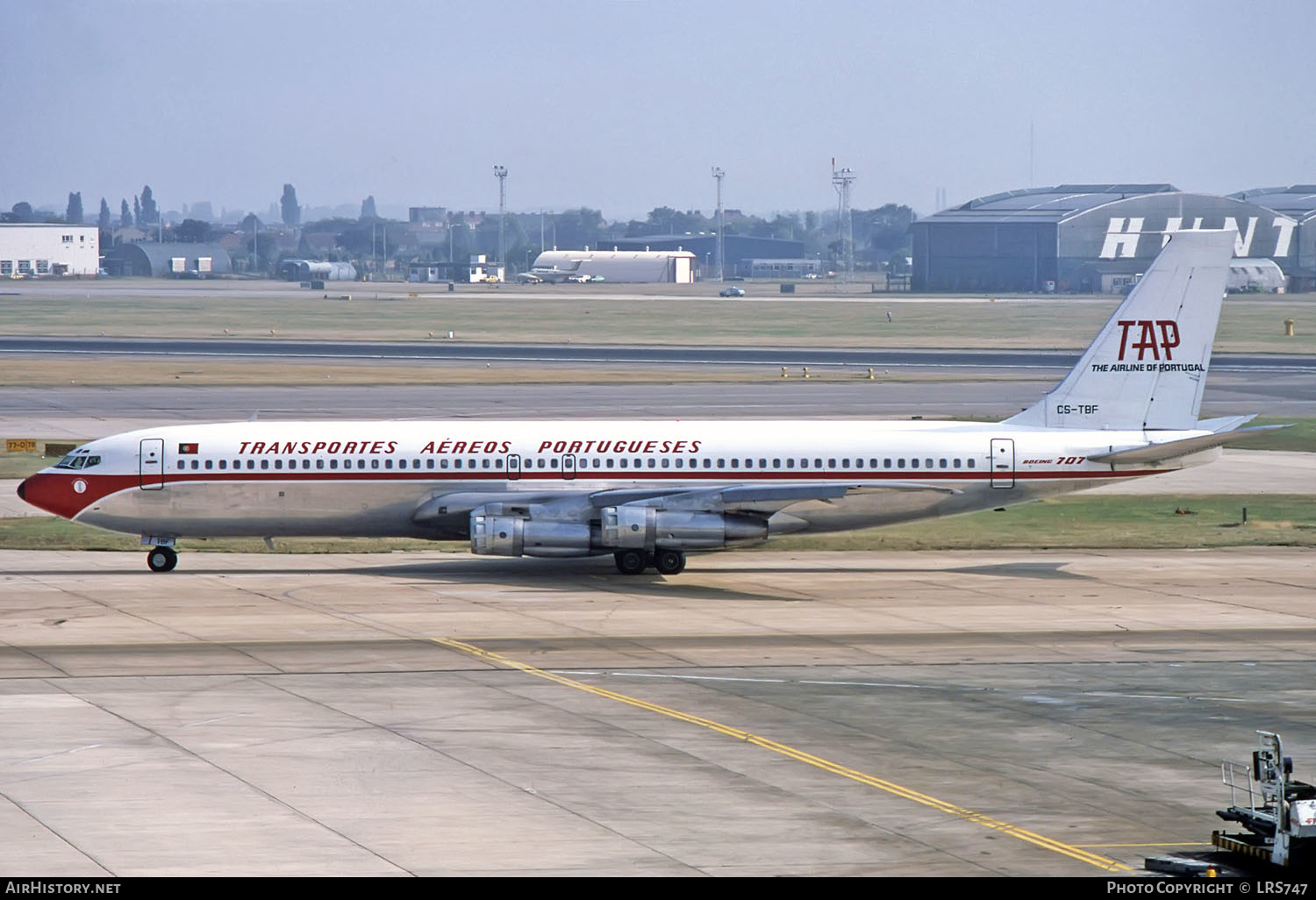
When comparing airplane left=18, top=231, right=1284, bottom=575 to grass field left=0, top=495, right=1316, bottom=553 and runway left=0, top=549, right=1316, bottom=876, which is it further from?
grass field left=0, top=495, right=1316, bottom=553

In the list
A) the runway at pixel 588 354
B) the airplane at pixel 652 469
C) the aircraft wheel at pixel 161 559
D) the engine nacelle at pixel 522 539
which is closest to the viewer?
the engine nacelle at pixel 522 539

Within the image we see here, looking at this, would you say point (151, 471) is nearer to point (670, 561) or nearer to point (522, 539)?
point (522, 539)

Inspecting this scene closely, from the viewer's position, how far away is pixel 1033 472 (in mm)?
45875

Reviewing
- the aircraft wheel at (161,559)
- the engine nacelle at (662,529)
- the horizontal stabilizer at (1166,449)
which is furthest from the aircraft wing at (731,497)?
the aircraft wheel at (161,559)

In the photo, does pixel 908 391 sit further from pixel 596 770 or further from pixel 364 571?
pixel 596 770

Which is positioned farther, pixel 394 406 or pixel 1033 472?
pixel 394 406

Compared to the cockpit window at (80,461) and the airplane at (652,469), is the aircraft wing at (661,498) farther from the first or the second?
the cockpit window at (80,461)

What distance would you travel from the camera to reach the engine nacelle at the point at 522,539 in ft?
143

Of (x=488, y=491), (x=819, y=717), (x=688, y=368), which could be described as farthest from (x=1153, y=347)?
(x=688, y=368)

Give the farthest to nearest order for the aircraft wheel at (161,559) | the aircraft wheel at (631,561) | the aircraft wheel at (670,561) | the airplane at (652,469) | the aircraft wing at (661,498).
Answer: the aircraft wheel at (161,559), the aircraft wheel at (670,561), the aircraft wheel at (631,561), the airplane at (652,469), the aircraft wing at (661,498)

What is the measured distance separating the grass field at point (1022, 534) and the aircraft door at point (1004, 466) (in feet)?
13.0

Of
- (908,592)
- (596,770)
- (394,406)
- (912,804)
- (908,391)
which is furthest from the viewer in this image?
(908,391)

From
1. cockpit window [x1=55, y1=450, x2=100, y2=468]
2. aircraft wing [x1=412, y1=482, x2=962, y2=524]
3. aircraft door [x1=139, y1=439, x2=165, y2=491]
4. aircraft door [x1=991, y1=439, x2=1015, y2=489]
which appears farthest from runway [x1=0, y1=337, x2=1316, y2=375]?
aircraft door [x1=139, y1=439, x2=165, y2=491]

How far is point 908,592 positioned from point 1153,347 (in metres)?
10.9
